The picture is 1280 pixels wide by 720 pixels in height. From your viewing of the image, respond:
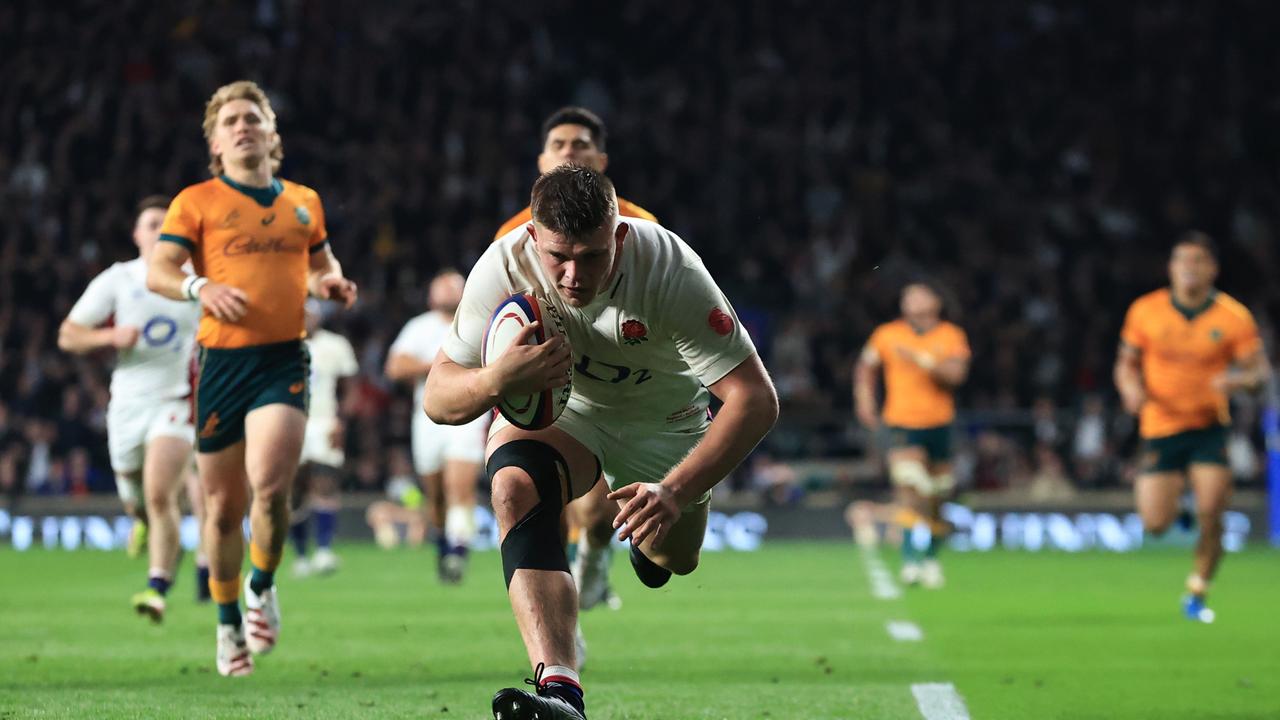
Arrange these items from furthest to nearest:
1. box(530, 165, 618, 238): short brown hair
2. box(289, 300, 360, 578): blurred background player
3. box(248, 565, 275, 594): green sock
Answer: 1. box(289, 300, 360, 578): blurred background player
2. box(248, 565, 275, 594): green sock
3. box(530, 165, 618, 238): short brown hair

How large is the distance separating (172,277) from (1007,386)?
17567mm

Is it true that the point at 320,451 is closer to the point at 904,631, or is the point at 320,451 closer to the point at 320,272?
the point at 904,631

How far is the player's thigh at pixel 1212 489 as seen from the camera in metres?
12.2

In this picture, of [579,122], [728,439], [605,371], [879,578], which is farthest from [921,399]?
[728,439]

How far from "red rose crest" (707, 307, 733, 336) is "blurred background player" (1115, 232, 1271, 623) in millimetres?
7668

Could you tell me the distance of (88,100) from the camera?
26812 millimetres

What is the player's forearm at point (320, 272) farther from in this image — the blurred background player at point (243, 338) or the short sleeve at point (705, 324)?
the short sleeve at point (705, 324)

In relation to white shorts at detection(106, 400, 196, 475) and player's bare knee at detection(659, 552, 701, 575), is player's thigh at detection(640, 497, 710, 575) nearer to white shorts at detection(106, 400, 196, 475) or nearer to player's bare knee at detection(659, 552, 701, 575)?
player's bare knee at detection(659, 552, 701, 575)

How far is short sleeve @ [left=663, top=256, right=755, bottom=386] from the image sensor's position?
17.8ft

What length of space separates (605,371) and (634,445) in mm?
480

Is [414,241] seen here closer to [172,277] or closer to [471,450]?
[471,450]

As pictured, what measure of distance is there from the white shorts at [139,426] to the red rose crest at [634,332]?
226 inches

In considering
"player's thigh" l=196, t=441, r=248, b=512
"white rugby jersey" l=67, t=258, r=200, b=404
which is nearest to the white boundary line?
"player's thigh" l=196, t=441, r=248, b=512

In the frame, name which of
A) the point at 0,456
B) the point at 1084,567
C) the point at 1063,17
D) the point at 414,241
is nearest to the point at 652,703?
the point at 1084,567
